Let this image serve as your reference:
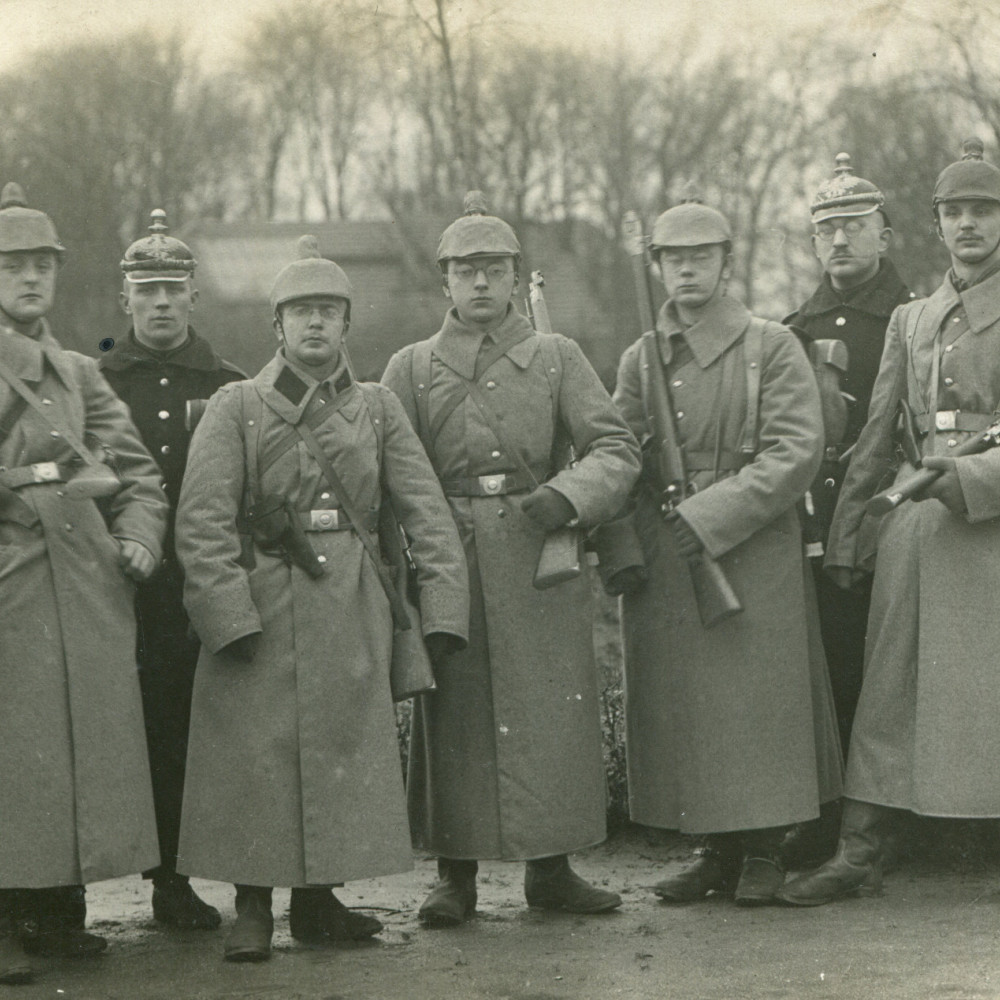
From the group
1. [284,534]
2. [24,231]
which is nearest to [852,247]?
[284,534]

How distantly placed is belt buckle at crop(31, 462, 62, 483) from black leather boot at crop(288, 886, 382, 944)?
1607 mm

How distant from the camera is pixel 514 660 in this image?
18.7ft

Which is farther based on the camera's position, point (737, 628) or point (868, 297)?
point (868, 297)

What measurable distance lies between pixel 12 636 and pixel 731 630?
Answer: 97.9 inches

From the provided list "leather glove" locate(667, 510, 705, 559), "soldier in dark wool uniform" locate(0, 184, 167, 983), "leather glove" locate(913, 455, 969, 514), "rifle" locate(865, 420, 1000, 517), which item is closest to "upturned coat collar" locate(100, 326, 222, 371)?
"soldier in dark wool uniform" locate(0, 184, 167, 983)

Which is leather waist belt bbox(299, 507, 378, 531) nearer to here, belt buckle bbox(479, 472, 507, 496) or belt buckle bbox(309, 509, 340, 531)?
belt buckle bbox(309, 509, 340, 531)

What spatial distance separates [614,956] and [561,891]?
0.67 metres

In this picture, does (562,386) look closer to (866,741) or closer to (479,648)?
(479,648)

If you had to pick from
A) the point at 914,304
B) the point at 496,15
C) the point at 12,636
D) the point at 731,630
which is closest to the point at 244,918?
the point at 12,636

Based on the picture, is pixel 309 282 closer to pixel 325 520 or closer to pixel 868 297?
pixel 325 520

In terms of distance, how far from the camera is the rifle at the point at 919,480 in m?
5.44

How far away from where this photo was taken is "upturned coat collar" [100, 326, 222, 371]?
20.3ft

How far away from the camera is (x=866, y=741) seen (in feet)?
19.2

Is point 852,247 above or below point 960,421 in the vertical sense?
above
